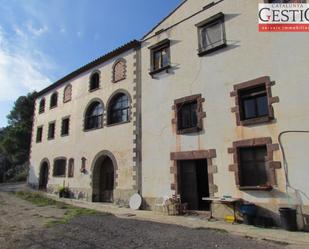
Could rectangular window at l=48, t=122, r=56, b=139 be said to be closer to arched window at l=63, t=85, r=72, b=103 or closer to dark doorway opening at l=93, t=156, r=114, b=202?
arched window at l=63, t=85, r=72, b=103

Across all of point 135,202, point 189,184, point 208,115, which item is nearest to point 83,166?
point 135,202

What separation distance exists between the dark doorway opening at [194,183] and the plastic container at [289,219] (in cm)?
342

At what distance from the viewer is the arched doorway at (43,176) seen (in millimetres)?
21641

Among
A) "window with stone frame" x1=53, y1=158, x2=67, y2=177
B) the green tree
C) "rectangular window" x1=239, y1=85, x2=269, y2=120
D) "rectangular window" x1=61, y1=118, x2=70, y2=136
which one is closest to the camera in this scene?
"rectangular window" x1=239, y1=85, x2=269, y2=120

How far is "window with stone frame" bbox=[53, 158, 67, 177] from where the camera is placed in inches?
750

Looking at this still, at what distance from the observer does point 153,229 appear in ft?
27.6

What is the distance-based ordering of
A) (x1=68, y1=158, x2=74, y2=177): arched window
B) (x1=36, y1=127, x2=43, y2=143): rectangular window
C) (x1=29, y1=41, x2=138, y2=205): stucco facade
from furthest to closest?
1. (x1=36, y1=127, x2=43, y2=143): rectangular window
2. (x1=68, y1=158, x2=74, y2=177): arched window
3. (x1=29, y1=41, x2=138, y2=205): stucco facade

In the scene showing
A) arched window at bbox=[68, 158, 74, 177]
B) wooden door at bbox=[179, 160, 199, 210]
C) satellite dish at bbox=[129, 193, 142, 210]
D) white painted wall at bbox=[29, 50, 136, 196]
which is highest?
white painted wall at bbox=[29, 50, 136, 196]

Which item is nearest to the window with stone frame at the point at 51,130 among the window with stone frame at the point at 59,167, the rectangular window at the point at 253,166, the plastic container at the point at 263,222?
the window with stone frame at the point at 59,167

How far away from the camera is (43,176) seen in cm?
2192

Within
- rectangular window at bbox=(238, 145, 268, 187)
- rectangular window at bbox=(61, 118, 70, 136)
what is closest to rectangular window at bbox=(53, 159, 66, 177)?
rectangular window at bbox=(61, 118, 70, 136)

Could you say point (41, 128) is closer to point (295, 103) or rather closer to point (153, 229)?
point (153, 229)

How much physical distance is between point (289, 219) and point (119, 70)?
38.5 ft

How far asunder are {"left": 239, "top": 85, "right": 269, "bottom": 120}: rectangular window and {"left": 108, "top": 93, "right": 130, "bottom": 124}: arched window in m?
6.68
